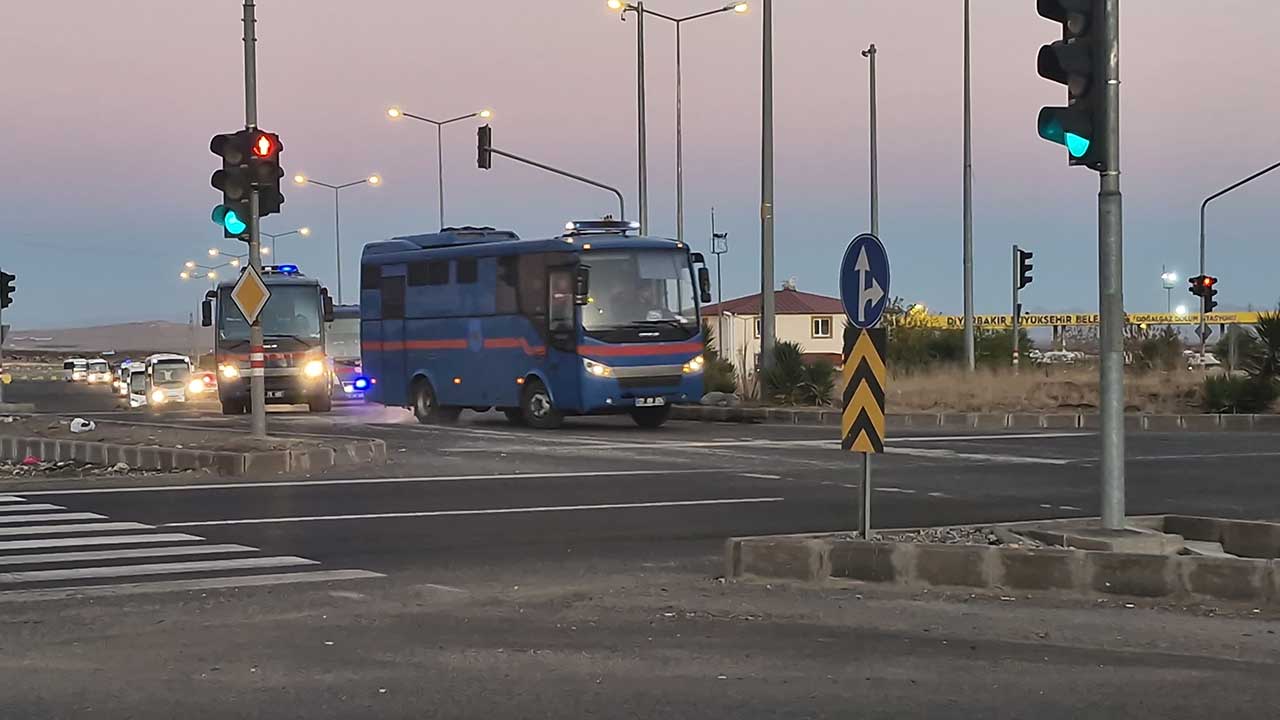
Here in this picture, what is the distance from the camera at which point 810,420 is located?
30.7 meters

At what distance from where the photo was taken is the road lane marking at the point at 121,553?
11828 mm

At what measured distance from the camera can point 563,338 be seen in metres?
27.2

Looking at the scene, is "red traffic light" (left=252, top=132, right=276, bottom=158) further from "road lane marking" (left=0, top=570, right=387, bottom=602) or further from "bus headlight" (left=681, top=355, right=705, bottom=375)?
"road lane marking" (left=0, top=570, right=387, bottom=602)

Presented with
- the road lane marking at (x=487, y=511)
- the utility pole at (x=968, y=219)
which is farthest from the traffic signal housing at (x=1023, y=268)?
the road lane marking at (x=487, y=511)

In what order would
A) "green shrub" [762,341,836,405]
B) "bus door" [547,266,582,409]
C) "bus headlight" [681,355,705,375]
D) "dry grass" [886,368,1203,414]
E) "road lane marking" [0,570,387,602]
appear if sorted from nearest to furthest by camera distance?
"road lane marking" [0,570,387,602], "bus door" [547,266,582,409], "bus headlight" [681,355,705,375], "dry grass" [886,368,1203,414], "green shrub" [762,341,836,405]

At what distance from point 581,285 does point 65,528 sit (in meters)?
13.5

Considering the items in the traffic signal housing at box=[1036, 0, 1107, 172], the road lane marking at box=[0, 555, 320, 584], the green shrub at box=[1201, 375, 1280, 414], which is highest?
the traffic signal housing at box=[1036, 0, 1107, 172]

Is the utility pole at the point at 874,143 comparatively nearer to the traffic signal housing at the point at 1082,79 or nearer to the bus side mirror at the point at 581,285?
the bus side mirror at the point at 581,285

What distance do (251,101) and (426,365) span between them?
10.9 m

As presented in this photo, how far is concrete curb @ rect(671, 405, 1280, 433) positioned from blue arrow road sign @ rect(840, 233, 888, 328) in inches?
724

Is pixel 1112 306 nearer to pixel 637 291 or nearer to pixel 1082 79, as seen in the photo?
pixel 1082 79

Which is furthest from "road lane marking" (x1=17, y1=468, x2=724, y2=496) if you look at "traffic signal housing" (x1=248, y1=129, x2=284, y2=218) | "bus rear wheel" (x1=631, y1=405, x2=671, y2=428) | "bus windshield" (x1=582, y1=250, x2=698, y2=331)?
"bus rear wheel" (x1=631, y1=405, x2=671, y2=428)

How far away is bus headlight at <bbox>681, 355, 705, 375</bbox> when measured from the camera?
27.5 metres

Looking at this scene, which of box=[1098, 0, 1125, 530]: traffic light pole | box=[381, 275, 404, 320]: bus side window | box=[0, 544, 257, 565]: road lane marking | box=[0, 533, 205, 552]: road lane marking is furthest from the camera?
box=[381, 275, 404, 320]: bus side window
